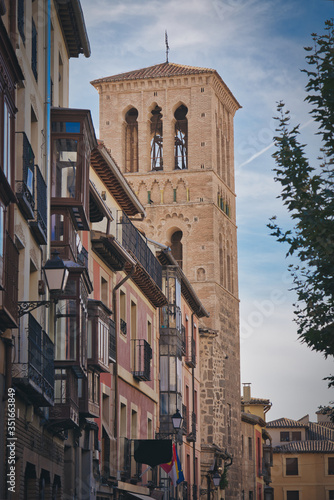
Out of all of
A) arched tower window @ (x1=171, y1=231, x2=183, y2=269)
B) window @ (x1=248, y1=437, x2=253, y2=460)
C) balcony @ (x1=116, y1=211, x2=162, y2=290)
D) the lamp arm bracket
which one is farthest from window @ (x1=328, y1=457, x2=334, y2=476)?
the lamp arm bracket

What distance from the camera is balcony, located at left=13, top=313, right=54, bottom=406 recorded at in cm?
1459

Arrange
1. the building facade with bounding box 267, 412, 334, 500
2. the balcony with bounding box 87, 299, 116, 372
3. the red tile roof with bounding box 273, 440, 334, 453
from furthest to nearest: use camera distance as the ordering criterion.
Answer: the building facade with bounding box 267, 412, 334, 500, the red tile roof with bounding box 273, 440, 334, 453, the balcony with bounding box 87, 299, 116, 372

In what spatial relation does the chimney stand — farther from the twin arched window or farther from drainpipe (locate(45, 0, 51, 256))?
drainpipe (locate(45, 0, 51, 256))

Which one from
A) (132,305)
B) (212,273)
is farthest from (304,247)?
(212,273)

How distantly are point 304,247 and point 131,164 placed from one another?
49289 millimetres

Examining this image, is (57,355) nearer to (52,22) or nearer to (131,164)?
(52,22)

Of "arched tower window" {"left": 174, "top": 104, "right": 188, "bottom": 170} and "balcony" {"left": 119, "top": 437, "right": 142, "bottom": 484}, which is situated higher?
"arched tower window" {"left": 174, "top": 104, "right": 188, "bottom": 170}

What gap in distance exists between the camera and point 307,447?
265 feet

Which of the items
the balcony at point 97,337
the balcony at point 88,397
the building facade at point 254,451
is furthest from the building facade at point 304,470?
the balcony at point 97,337

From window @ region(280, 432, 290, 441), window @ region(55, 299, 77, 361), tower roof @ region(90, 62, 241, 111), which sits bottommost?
window @ region(55, 299, 77, 361)

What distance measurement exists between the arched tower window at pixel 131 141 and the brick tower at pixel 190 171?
6cm

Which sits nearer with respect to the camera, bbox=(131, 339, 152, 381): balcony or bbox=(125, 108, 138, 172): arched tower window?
bbox=(131, 339, 152, 381): balcony

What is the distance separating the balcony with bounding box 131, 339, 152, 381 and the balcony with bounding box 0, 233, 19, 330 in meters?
16.5

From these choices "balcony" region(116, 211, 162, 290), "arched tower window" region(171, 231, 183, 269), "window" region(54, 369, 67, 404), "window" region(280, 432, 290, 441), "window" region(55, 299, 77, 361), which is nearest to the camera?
"window" region(54, 369, 67, 404)
